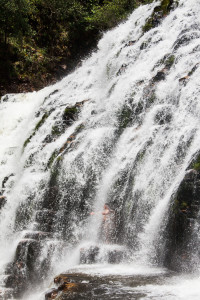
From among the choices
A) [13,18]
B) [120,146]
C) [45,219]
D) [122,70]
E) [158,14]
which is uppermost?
[13,18]

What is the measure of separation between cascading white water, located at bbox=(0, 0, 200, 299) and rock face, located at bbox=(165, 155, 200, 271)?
310 millimetres

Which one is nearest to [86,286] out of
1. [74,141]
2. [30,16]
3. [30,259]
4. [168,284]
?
[168,284]

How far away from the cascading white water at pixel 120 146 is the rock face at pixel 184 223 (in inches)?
12.2

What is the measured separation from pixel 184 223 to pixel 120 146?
360 cm

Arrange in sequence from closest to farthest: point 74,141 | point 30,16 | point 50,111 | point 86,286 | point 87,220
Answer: point 86,286 → point 87,220 → point 74,141 → point 50,111 → point 30,16

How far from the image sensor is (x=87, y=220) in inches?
328

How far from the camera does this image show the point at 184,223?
5844 millimetres

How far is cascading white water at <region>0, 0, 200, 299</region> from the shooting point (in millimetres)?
7105

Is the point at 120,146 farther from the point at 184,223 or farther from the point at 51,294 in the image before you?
the point at 51,294

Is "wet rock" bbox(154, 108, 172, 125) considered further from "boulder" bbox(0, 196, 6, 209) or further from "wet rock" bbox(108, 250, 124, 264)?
"boulder" bbox(0, 196, 6, 209)

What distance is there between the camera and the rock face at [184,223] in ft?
18.7

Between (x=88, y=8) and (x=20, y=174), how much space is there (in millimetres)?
16677

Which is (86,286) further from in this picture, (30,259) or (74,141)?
(74,141)

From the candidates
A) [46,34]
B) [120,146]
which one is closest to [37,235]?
[120,146]
